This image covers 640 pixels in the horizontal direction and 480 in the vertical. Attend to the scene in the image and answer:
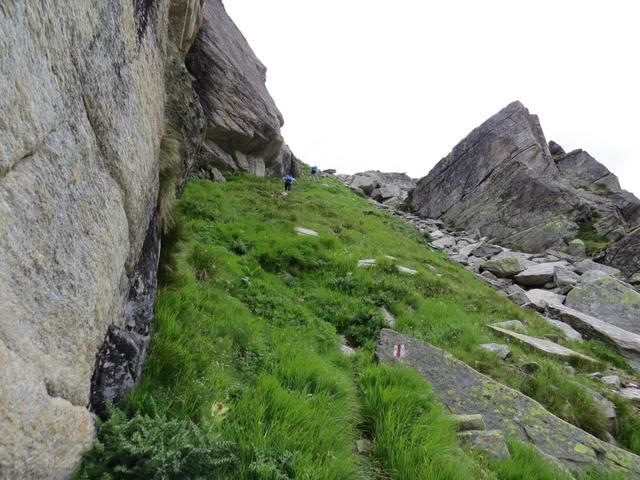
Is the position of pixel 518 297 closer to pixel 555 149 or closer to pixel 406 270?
pixel 406 270

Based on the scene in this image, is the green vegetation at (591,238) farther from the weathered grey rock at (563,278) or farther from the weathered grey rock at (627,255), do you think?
the weathered grey rock at (563,278)

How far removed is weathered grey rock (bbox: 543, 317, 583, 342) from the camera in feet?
44.5

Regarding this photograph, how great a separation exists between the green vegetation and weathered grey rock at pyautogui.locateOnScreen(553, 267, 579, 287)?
10818 millimetres

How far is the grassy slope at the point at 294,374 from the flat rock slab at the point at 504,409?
919mm

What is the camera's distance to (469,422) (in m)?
5.94

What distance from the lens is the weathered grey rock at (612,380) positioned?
981cm

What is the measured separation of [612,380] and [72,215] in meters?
12.6

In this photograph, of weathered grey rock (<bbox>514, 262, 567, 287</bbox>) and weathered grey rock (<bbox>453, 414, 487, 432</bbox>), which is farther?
weathered grey rock (<bbox>514, 262, 567, 287</bbox>)

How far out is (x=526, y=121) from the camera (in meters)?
45.3

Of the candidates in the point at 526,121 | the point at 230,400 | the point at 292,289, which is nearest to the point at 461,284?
the point at 292,289

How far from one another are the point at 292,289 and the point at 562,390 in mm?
6765

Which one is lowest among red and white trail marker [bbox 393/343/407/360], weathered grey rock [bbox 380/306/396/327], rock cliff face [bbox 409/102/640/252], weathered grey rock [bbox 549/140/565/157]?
red and white trail marker [bbox 393/343/407/360]

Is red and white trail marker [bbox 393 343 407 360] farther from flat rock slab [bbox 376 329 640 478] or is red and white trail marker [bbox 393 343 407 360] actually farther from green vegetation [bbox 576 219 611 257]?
green vegetation [bbox 576 219 611 257]

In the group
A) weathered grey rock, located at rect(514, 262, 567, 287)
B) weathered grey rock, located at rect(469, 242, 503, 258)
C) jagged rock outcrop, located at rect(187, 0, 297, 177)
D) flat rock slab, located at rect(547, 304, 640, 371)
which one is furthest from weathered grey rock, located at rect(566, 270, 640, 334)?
jagged rock outcrop, located at rect(187, 0, 297, 177)
